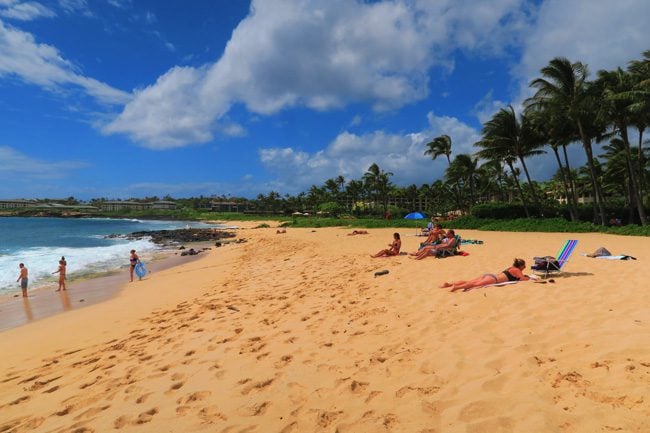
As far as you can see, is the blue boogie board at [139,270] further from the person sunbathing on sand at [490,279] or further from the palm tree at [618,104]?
the palm tree at [618,104]

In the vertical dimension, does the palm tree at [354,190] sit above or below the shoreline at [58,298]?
above

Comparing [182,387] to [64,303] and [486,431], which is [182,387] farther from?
[64,303]

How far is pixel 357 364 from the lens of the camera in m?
3.96

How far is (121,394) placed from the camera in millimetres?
3820

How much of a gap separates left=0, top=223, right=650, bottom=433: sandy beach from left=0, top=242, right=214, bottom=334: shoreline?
1620 millimetres

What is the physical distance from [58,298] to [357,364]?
36.0ft

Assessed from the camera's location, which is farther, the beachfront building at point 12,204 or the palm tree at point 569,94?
the beachfront building at point 12,204

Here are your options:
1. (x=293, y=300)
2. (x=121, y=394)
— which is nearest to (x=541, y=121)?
(x=293, y=300)

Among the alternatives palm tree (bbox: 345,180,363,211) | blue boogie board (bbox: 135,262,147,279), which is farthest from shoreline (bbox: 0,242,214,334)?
palm tree (bbox: 345,180,363,211)

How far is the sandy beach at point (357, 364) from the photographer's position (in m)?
2.88

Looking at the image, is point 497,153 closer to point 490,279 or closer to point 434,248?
point 434,248

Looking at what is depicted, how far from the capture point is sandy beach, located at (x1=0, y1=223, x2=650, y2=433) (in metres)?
2.88

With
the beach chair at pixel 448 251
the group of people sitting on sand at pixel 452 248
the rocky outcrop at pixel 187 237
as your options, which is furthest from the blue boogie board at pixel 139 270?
the rocky outcrop at pixel 187 237

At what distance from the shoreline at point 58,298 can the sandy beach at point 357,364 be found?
1.62 meters
